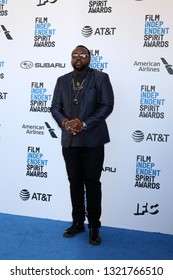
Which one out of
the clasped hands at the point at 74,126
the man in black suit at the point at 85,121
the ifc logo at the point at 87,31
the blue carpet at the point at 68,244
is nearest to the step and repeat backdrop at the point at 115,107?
the ifc logo at the point at 87,31

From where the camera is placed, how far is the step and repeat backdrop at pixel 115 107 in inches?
142

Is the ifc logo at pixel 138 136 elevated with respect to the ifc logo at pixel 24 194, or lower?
elevated

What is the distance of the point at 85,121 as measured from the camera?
321cm

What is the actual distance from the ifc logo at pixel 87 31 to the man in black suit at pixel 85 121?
449mm

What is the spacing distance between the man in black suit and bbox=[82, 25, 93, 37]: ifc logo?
449 millimetres

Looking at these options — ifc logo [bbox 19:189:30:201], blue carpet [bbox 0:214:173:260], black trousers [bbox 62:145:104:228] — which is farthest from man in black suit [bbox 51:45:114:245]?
ifc logo [bbox 19:189:30:201]

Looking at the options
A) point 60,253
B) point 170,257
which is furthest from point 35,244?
point 170,257

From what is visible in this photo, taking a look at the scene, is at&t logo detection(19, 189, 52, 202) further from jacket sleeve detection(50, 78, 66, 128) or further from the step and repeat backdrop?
jacket sleeve detection(50, 78, 66, 128)

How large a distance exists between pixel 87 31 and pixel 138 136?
44.2 inches

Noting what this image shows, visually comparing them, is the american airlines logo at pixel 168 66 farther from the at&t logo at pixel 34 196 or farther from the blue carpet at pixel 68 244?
the at&t logo at pixel 34 196

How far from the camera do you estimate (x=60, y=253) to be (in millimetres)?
3062

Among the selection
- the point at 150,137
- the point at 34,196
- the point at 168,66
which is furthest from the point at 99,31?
the point at 34,196

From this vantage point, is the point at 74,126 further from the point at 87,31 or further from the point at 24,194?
the point at 24,194

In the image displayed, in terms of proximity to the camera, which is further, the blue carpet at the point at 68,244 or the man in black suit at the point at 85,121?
the man in black suit at the point at 85,121
